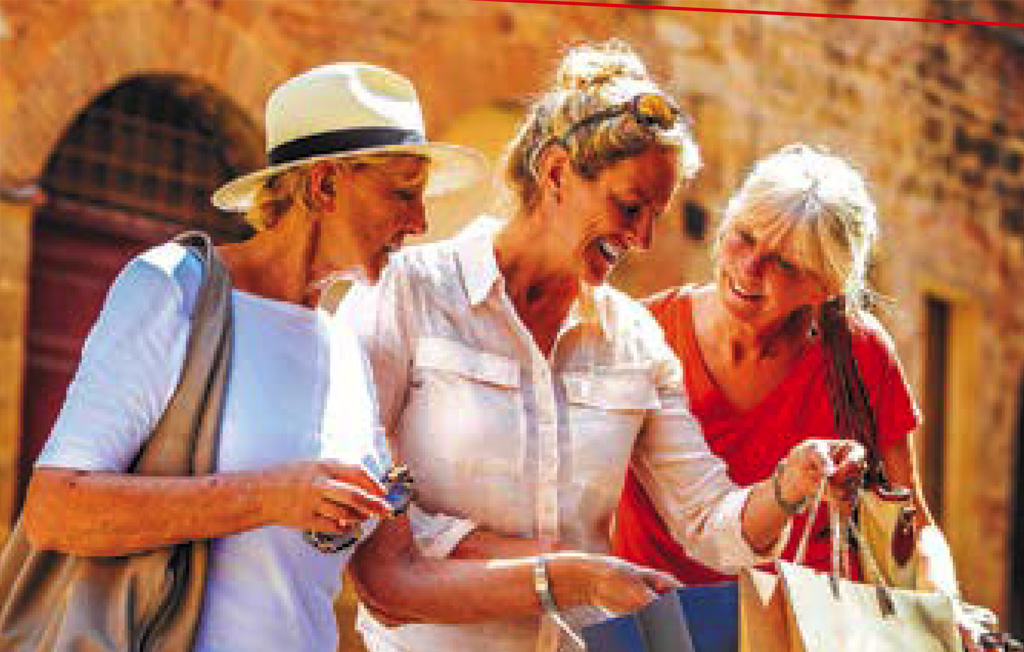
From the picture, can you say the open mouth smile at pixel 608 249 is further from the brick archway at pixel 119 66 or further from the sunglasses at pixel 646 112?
the brick archway at pixel 119 66

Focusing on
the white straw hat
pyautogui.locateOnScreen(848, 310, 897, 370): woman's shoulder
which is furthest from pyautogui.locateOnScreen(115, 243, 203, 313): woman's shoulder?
pyautogui.locateOnScreen(848, 310, 897, 370): woman's shoulder

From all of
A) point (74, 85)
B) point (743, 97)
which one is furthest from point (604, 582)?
point (743, 97)

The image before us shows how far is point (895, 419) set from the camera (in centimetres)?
433

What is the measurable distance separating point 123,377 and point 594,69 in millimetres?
1159

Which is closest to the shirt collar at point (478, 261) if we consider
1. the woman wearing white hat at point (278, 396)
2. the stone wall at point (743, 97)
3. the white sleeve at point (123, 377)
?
the woman wearing white hat at point (278, 396)

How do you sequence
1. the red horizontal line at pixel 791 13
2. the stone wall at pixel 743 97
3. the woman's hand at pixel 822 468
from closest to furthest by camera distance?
the woman's hand at pixel 822 468, the stone wall at pixel 743 97, the red horizontal line at pixel 791 13

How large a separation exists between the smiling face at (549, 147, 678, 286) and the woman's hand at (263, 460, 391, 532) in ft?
2.86

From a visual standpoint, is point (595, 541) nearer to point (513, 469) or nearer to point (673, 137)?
point (513, 469)

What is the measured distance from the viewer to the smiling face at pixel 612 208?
11.9ft

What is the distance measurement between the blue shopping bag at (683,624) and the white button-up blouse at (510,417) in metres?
0.41

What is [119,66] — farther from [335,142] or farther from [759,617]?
[759,617]

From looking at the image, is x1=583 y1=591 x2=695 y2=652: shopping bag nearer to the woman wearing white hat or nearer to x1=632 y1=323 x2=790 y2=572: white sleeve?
the woman wearing white hat

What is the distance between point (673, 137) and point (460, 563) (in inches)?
29.7

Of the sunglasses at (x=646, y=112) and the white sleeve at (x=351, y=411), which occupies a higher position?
the sunglasses at (x=646, y=112)
